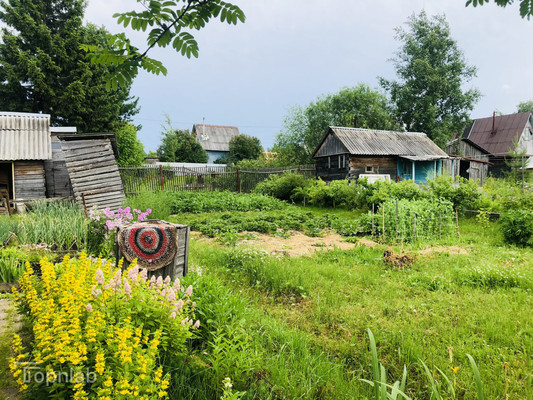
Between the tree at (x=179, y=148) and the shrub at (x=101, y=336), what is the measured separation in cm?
2827

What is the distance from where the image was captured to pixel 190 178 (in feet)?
56.9

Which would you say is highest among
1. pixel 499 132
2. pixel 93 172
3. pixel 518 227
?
pixel 499 132

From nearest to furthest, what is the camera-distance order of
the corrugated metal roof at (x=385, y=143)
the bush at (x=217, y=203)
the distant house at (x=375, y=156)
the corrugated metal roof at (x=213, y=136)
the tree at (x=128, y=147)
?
the bush at (x=217, y=203) < the distant house at (x=375, y=156) < the corrugated metal roof at (x=385, y=143) < the tree at (x=128, y=147) < the corrugated metal roof at (x=213, y=136)

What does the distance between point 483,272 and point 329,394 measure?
12.6 feet

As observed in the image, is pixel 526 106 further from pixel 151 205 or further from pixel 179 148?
pixel 151 205

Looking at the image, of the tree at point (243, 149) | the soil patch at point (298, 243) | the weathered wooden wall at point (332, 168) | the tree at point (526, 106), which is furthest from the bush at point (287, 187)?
the tree at point (526, 106)

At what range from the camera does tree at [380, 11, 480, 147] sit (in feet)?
94.5

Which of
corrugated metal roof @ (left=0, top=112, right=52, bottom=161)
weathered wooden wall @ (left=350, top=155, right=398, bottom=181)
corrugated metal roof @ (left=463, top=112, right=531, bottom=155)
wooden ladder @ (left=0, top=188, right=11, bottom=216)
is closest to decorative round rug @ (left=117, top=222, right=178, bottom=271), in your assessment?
wooden ladder @ (left=0, top=188, right=11, bottom=216)

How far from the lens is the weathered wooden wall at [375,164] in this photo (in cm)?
2023

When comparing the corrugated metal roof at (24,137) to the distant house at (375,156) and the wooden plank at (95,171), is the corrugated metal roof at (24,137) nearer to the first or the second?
the wooden plank at (95,171)

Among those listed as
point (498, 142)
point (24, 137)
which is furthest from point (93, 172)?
point (498, 142)

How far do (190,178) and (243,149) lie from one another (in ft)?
52.1

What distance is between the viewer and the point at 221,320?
8.81 feet

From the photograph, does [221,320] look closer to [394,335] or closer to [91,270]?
[91,270]
